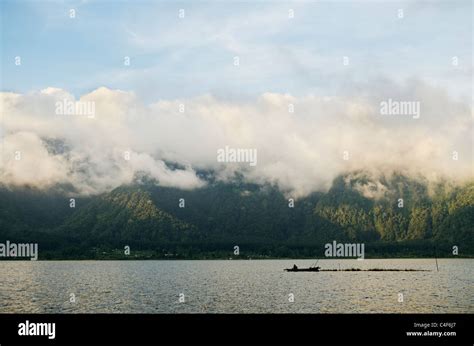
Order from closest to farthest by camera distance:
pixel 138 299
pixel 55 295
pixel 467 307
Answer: pixel 467 307
pixel 138 299
pixel 55 295

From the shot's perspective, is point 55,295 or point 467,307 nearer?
point 467,307
